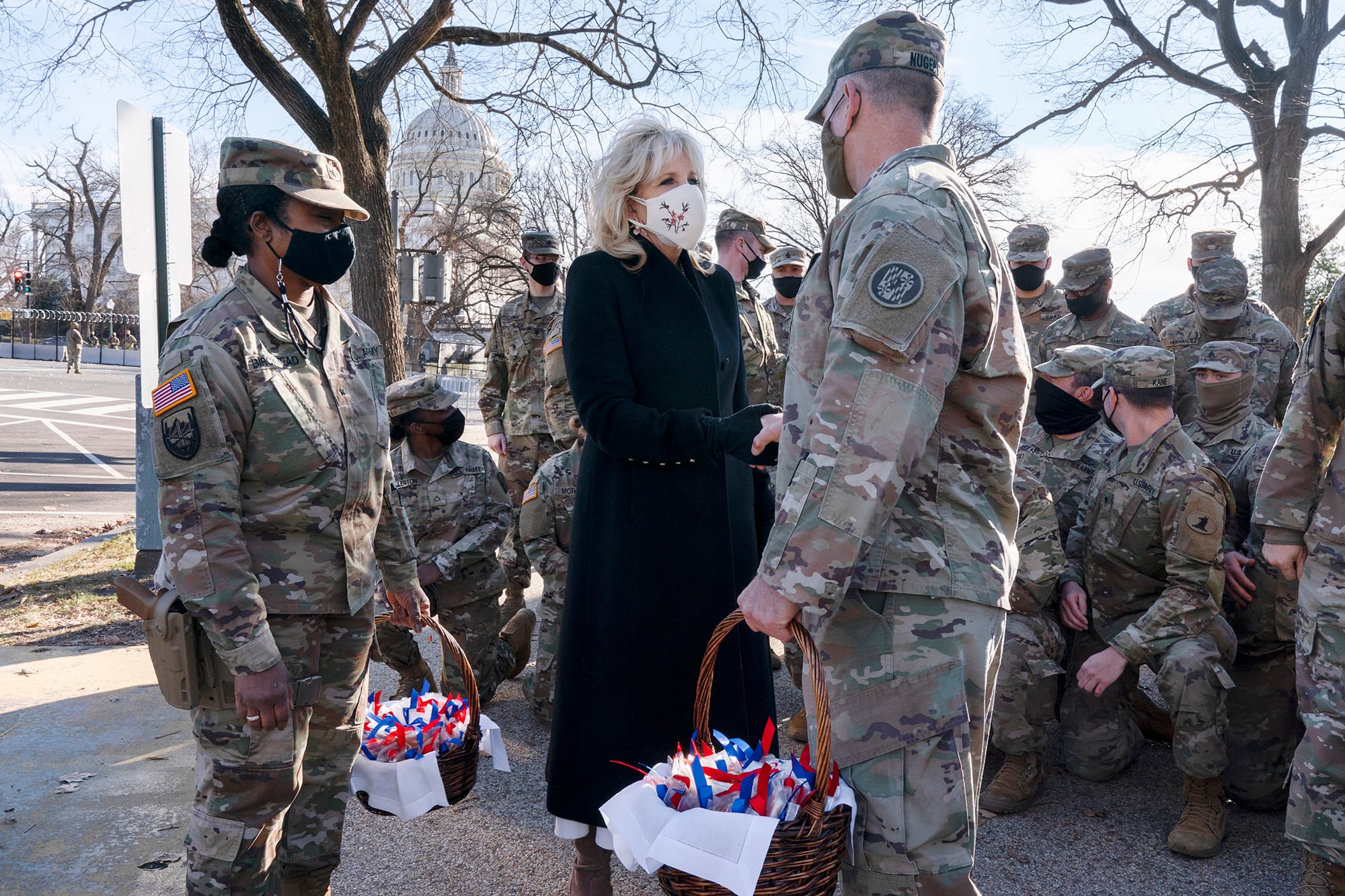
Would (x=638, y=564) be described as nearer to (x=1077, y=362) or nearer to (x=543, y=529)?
(x=543, y=529)

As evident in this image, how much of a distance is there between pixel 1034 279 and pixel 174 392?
19.7 ft

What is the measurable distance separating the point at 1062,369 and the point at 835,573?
3314mm

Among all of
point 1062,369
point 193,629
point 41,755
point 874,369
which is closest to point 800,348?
point 874,369

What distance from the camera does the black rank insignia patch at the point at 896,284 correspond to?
183cm

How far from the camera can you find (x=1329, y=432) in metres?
3.28

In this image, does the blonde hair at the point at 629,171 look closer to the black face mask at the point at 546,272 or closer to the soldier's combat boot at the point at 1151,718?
the soldier's combat boot at the point at 1151,718

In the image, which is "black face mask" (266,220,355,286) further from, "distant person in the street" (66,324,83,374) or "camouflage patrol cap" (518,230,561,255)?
"distant person in the street" (66,324,83,374)

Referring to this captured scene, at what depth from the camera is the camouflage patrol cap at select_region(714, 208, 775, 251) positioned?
5.46 m

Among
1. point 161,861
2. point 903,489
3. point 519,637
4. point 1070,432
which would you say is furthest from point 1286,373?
point 161,861

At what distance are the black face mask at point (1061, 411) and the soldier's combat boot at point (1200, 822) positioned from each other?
174cm

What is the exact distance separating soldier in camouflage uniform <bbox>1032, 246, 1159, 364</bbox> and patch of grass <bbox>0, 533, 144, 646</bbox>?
6010mm

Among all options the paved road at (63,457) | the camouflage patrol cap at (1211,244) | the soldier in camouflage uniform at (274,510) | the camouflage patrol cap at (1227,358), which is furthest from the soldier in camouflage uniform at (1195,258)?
the paved road at (63,457)

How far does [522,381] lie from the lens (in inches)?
284

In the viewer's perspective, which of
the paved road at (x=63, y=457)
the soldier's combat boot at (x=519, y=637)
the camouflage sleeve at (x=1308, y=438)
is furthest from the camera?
the paved road at (x=63, y=457)
